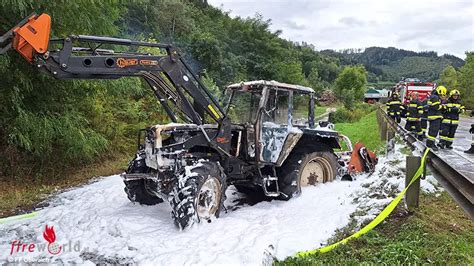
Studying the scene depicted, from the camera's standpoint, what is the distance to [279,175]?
7543 millimetres

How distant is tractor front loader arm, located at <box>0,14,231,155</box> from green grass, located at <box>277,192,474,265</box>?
2824 millimetres

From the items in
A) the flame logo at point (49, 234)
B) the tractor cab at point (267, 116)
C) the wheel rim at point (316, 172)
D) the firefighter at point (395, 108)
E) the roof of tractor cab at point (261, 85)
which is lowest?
the flame logo at point (49, 234)

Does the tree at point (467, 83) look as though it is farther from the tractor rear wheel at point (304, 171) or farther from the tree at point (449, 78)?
the tractor rear wheel at point (304, 171)

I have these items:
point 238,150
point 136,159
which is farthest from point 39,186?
point 238,150

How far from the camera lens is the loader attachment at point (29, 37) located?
15.9 feet

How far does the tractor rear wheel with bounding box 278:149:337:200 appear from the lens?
7.29 meters

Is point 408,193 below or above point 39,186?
above

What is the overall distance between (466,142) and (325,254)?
37.0 feet

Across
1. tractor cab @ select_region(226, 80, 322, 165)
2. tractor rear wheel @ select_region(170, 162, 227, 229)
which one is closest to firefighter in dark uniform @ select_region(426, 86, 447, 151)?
tractor cab @ select_region(226, 80, 322, 165)

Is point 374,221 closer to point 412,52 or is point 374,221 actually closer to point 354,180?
point 354,180

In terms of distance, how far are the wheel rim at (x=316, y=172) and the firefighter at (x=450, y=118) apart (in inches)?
160

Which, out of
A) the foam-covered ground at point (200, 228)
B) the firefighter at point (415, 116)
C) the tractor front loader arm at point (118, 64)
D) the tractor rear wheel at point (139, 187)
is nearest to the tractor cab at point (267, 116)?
the tractor front loader arm at point (118, 64)

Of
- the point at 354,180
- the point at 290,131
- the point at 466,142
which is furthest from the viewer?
the point at 466,142

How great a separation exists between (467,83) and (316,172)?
136 feet
